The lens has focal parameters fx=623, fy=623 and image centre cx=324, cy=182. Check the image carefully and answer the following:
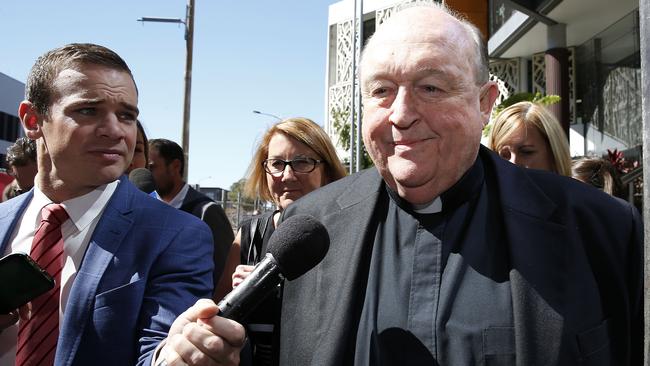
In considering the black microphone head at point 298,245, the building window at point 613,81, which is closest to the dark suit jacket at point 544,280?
the black microphone head at point 298,245

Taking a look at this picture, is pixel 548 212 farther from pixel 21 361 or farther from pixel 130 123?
pixel 21 361

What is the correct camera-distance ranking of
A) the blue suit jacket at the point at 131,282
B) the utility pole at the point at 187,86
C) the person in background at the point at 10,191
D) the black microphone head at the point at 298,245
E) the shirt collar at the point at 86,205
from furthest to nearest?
the utility pole at the point at 187,86 < the person in background at the point at 10,191 < the shirt collar at the point at 86,205 < the blue suit jacket at the point at 131,282 < the black microphone head at the point at 298,245

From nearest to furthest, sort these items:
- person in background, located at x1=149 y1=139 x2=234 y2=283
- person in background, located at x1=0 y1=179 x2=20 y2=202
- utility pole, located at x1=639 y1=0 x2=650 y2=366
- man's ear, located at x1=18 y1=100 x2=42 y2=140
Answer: utility pole, located at x1=639 y1=0 x2=650 y2=366 < man's ear, located at x1=18 y1=100 x2=42 y2=140 < person in background, located at x1=149 y1=139 x2=234 y2=283 < person in background, located at x1=0 y1=179 x2=20 y2=202

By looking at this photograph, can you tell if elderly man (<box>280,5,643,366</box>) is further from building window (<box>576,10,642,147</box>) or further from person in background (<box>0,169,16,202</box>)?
building window (<box>576,10,642,147</box>)

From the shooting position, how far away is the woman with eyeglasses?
3441mm

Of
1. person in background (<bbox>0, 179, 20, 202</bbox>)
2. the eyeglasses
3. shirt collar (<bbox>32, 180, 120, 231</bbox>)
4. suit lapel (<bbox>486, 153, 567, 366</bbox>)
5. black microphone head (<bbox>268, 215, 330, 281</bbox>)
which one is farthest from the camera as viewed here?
person in background (<bbox>0, 179, 20, 202</bbox>)

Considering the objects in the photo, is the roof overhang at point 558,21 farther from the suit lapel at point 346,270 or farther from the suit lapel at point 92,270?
the suit lapel at point 92,270

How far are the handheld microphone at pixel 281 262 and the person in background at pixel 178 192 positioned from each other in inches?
122

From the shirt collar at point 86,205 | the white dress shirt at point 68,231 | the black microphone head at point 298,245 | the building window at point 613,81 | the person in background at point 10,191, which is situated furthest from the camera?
the building window at point 613,81

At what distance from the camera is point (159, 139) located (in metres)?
5.93

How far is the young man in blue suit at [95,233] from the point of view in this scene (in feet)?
6.26

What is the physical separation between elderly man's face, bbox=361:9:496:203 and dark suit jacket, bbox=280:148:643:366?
0.61 feet

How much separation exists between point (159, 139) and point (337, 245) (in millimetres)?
4232

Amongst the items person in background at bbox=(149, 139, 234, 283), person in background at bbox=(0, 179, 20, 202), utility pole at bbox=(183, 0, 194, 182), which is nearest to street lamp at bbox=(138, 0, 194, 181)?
utility pole at bbox=(183, 0, 194, 182)
